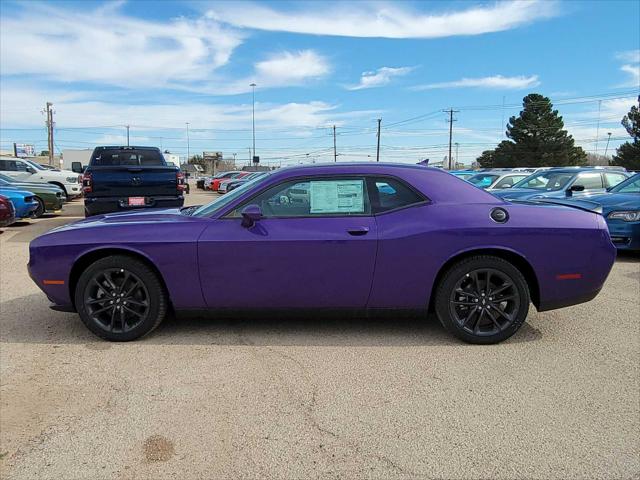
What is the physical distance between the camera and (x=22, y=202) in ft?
37.7

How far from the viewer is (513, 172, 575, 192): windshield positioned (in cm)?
1088

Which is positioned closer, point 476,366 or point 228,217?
point 476,366

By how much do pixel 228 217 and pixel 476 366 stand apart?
2247 mm

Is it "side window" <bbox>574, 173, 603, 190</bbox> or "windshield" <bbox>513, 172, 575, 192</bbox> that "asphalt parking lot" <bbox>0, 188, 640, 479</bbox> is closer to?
"windshield" <bbox>513, 172, 575, 192</bbox>

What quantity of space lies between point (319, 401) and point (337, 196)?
1.69 m

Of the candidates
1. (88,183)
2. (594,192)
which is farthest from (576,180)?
(88,183)

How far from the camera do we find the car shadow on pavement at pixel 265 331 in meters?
4.14

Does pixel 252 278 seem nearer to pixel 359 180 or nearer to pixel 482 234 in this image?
pixel 359 180

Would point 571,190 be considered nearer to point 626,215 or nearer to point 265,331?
point 626,215

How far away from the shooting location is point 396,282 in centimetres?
A: 400

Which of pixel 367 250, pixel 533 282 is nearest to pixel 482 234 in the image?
pixel 533 282

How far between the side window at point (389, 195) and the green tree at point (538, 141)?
57.8m

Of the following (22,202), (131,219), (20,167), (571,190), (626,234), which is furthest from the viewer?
(20,167)

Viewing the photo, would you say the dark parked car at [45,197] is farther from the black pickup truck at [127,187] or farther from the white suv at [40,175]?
the black pickup truck at [127,187]
